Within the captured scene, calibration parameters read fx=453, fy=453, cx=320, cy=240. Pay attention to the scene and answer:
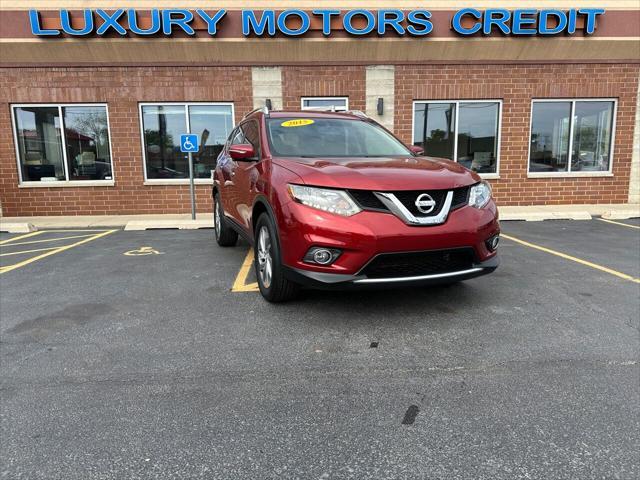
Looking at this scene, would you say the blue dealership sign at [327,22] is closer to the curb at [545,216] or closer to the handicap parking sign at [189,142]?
the handicap parking sign at [189,142]

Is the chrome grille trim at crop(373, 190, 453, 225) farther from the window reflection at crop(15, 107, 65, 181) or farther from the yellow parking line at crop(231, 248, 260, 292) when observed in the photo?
the window reflection at crop(15, 107, 65, 181)

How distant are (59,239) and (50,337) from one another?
5590 millimetres

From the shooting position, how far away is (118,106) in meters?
11.0

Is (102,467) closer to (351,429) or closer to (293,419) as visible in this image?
(293,419)

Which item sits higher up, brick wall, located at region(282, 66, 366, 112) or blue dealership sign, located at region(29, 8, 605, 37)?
blue dealership sign, located at region(29, 8, 605, 37)

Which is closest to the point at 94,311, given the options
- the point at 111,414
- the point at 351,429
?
the point at 111,414

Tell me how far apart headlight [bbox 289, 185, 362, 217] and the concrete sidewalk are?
6393 mm

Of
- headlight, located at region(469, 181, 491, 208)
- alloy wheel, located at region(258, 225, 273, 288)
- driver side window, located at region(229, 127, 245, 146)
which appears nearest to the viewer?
headlight, located at region(469, 181, 491, 208)

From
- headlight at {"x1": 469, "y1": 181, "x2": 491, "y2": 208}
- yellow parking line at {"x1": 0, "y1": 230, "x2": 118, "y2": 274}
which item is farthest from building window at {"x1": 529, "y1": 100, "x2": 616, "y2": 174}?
yellow parking line at {"x1": 0, "y1": 230, "x2": 118, "y2": 274}

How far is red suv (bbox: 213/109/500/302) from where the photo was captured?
3.33m

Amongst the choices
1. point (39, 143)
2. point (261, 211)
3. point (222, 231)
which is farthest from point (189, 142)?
point (261, 211)

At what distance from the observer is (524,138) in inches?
461

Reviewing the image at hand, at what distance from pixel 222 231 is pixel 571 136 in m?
9.93

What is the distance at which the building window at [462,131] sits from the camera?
11.6 meters
